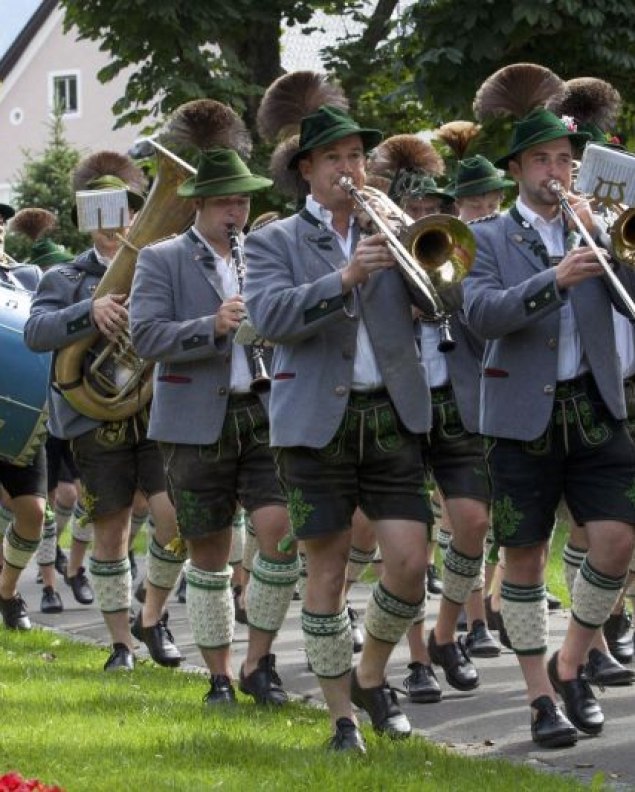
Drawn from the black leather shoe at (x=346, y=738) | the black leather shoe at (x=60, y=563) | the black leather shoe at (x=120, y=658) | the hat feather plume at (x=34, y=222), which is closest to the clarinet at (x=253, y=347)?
the black leather shoe at (x=346, y=738)

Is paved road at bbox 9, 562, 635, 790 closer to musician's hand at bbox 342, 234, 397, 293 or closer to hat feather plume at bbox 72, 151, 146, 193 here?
musician's hand at bbox 342, 234, 397, 293

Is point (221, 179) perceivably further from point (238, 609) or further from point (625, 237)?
point (238, 609)

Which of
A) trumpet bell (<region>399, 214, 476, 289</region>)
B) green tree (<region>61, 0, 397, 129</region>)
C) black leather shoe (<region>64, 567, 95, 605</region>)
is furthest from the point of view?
green tree (<region>61, 0, 397, 129</region>)

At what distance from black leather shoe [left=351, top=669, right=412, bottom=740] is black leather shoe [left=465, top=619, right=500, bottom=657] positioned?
244 cm

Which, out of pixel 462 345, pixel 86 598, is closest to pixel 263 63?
pixel 86 598

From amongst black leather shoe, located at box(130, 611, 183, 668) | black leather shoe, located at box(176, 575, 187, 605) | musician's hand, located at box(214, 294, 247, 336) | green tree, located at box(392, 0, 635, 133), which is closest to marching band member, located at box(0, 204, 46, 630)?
black leather shoe, located at box(130, 611, 183, 668)

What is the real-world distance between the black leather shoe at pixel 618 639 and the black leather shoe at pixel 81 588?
4552 millimetres

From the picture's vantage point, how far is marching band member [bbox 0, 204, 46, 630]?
418 inches

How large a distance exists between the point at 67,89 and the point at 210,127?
158 feet

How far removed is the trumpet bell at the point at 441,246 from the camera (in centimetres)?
668

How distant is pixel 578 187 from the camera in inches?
268

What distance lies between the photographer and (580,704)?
7.35 m

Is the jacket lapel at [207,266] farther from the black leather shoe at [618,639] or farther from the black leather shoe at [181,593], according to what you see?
the black leather shoe at [181,593]

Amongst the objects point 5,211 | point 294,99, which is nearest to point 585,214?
point 294,99
